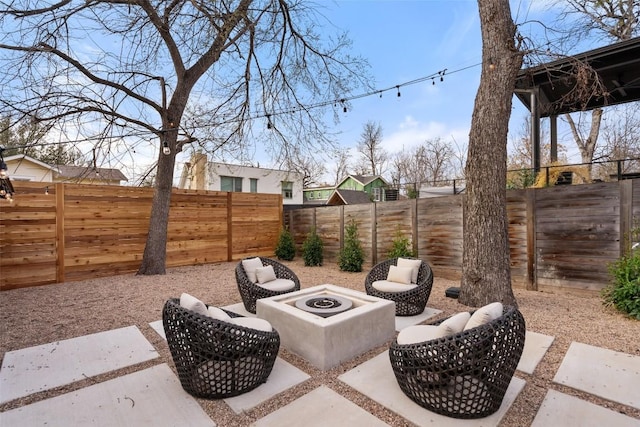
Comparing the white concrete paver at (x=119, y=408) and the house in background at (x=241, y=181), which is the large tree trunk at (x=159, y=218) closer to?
the white concrete paver at (x=119, y=408)

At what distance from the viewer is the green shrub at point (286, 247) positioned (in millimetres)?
9531

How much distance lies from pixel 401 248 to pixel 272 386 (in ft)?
16.3

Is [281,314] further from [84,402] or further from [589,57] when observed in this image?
[589,57]

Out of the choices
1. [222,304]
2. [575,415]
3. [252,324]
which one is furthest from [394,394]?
[222,304]

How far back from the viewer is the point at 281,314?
10.6 feet

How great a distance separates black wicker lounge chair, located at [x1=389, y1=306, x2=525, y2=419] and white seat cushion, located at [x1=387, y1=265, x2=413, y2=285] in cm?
231

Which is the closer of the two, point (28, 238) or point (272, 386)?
point (272, 386)

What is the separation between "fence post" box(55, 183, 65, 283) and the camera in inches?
242

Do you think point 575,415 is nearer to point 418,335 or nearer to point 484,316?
point 484,316

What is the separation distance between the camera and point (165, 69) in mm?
7250

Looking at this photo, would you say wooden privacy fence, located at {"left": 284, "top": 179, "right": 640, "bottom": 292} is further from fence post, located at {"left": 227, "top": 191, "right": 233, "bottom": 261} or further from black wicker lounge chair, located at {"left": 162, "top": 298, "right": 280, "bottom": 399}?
black wicker lounge chair, located at {"left": 162, "top": 298, "right": 280, "bottom": 399}

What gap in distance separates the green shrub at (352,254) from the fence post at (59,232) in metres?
6.03

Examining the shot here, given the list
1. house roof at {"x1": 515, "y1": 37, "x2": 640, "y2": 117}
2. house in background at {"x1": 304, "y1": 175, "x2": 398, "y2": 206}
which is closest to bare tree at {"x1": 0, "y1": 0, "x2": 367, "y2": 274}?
house roof at {"x1": 515, "y1": 37, "x2": 640, "y2": 117}

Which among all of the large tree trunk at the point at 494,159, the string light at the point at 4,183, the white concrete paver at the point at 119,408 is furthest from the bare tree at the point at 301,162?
the white concrete paver at the point at 119,408
